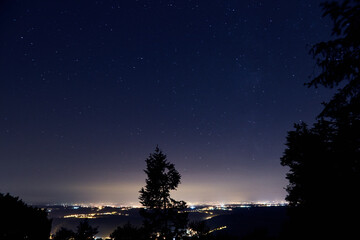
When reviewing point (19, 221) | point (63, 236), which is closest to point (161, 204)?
point (19, 221)

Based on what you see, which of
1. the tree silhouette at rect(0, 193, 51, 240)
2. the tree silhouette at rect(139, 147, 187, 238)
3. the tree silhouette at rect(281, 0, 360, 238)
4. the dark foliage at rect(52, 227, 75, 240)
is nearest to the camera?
the tree silhouette at rect(281, 0, 360, 238)

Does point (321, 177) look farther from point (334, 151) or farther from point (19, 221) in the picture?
point (19, 221)

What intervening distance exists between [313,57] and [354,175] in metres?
7.48

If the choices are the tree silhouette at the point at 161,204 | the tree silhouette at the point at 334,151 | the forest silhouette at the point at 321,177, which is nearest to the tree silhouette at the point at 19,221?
the forest silhouette at the point at 321,177

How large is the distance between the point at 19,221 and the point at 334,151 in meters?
19.6

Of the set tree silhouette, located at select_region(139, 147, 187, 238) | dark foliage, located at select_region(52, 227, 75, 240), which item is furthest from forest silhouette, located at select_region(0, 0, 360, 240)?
dark foliage, located at select_region(52, 227, 75, 240)

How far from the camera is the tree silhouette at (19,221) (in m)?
11.4

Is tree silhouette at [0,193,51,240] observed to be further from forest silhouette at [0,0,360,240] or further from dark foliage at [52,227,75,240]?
dark foliage at [52,227,75,240]

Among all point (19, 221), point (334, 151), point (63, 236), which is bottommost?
point (63, 236)

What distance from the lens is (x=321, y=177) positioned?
11.0 meters

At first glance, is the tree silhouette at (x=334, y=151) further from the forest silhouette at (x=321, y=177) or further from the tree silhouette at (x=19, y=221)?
the tree silhouette at (x=19, y=221)

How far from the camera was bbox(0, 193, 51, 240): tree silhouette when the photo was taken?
37.6 ft

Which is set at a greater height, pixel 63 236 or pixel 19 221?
pixel 19 221

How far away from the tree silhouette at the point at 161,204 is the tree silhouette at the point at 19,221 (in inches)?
326
